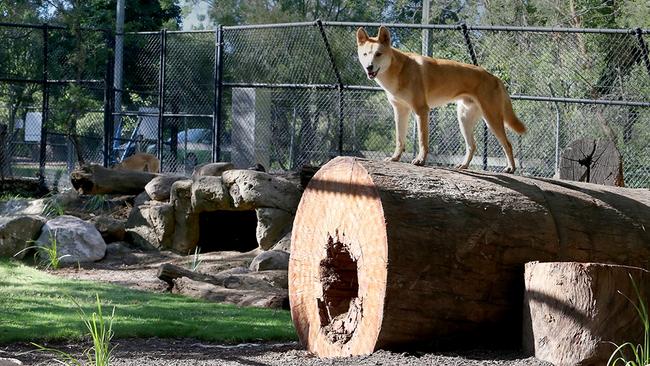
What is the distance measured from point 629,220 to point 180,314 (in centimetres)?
395

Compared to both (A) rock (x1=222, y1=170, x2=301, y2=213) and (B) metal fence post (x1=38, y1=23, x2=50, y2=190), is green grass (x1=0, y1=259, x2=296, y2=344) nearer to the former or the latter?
(A) rock (x1=222, y1=170, x2=301, y2=213)

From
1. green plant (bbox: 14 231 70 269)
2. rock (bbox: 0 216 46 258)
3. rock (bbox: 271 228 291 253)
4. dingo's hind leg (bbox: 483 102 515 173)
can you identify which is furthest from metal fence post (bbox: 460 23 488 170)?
rock (bbox: 0 216 46 258)

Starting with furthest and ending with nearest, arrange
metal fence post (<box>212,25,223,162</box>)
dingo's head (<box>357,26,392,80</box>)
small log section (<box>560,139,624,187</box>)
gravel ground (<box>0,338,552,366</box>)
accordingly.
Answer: metal fence post (<box>212,25,223,162</box>), small log section (<box>560,139,624,187</box>), dingo's head (<box>357,26,392,80</box>), gravel ground (<box>0,338,552,366</box>)

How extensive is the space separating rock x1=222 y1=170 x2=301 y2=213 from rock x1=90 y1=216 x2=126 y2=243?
1.88 metres

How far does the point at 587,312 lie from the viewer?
5.45 m

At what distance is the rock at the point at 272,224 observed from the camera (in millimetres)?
12219

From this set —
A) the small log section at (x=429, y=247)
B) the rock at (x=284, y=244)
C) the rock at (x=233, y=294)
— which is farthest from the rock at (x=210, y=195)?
the small log section at (x=429, y=247)

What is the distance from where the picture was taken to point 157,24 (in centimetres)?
3234

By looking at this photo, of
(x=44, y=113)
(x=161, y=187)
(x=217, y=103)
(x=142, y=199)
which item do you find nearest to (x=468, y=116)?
(x=161, y=187)

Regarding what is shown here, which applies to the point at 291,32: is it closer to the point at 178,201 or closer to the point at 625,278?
the point at 178,201

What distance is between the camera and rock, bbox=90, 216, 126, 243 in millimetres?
13281

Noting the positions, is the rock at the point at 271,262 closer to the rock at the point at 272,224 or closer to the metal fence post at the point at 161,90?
the rock at the point at 272,224

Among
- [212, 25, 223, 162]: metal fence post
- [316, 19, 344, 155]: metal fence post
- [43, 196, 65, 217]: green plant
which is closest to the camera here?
[316, 19, 344, 155]: metal fence post

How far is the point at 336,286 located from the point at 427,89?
2727 millimetres
